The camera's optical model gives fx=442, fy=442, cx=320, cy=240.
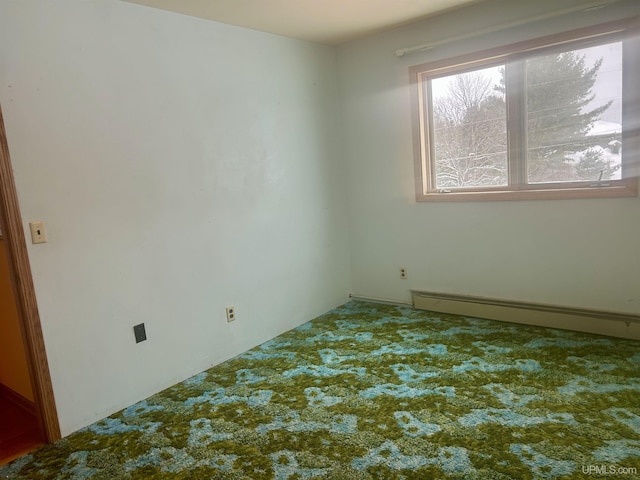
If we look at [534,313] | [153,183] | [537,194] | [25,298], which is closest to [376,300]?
[534,313]

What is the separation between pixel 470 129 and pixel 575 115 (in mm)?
779

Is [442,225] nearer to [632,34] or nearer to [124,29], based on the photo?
[632,34]

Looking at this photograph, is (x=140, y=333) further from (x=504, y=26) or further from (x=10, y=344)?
(x=504, y=26)

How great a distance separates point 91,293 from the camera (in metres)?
2.60

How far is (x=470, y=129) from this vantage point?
371 centimetres

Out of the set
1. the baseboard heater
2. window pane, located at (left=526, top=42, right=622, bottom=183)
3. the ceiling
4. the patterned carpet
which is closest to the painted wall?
the patterned carpet

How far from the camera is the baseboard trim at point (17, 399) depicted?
9.27 ft

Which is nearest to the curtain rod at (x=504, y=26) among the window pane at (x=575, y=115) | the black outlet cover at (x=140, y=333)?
the window pane at (x=575, y=115)

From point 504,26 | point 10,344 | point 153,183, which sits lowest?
point 10,344

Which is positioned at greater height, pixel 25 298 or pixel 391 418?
pixel 25 298

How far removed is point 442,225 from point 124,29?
111 inches

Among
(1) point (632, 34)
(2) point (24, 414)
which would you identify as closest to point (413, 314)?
(1) point (632, 34)

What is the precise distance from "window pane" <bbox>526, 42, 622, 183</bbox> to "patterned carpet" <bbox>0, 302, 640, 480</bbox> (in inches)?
48.2

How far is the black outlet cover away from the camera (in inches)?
111
